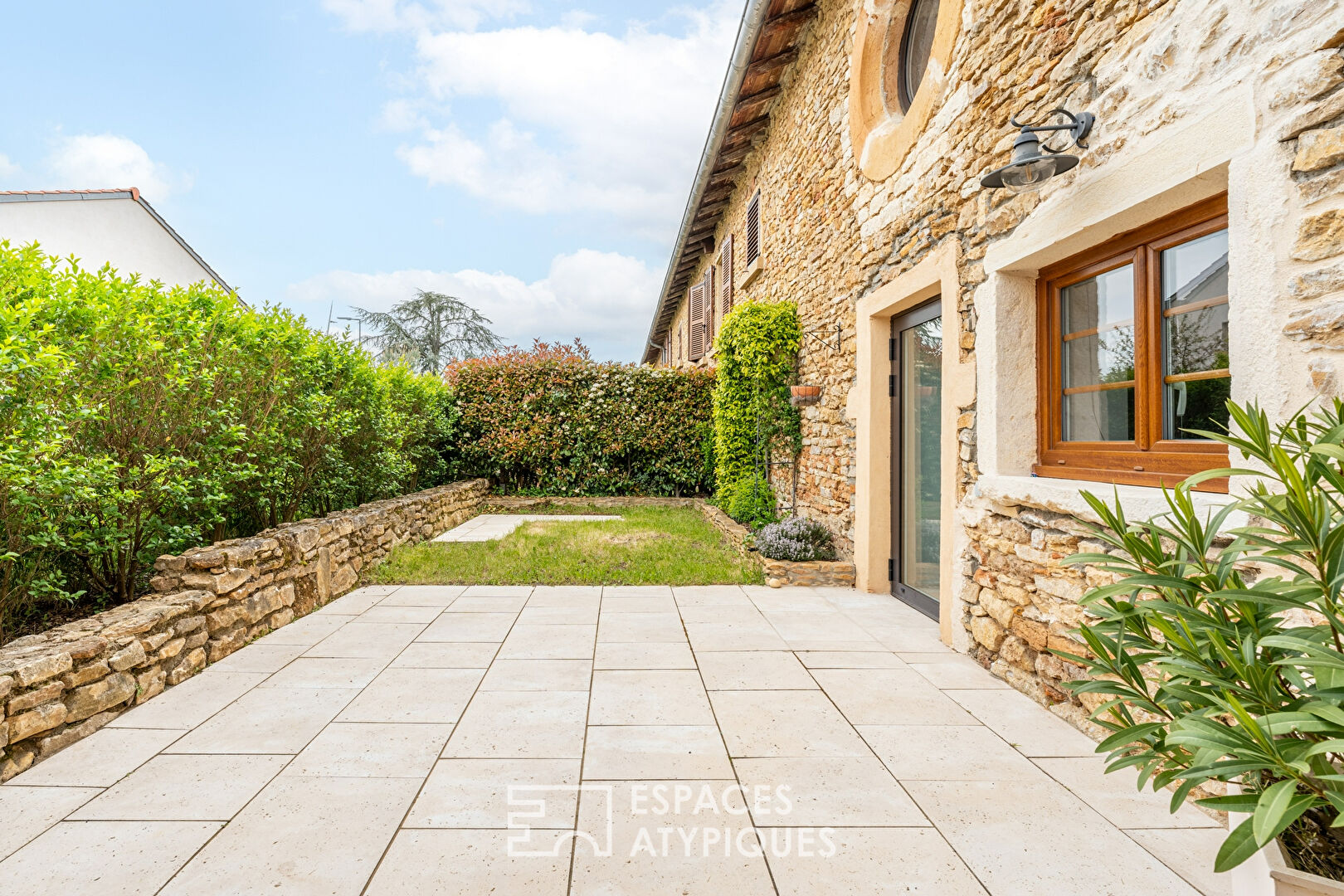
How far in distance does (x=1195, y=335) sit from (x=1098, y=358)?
0.51 m

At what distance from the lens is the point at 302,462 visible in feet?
16.5

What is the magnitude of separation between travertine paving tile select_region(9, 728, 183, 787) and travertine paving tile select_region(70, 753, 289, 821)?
7 cm

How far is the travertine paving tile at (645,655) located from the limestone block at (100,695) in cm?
204

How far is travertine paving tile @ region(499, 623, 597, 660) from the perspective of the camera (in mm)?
3456

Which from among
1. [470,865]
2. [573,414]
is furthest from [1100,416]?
[573,414]

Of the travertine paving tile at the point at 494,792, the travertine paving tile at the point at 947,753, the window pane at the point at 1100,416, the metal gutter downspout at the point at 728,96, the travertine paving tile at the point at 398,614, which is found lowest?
the travertine paving tile at the point at 947,753

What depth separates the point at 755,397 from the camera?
682cm

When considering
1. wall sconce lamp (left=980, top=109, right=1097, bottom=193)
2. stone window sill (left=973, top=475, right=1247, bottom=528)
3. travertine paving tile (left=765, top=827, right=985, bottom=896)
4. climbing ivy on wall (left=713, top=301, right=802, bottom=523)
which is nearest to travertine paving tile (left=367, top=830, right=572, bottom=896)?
travertine paving tile (left=765, top=827, right=985, bottom=896)

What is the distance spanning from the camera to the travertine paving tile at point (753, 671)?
9.99ft

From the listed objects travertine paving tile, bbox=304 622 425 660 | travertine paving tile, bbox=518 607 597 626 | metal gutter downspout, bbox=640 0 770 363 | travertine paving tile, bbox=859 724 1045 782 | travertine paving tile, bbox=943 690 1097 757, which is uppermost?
metal gutter downspout, bbox=640 0 770 363

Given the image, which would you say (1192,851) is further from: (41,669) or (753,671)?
(41,669)

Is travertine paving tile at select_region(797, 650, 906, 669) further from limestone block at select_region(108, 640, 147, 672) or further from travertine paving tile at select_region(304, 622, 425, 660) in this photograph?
limestone block at select_region(108, 640, 147, 672)

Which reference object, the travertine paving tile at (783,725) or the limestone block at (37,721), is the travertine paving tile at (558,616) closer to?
the travertine paving tile at (783,725)

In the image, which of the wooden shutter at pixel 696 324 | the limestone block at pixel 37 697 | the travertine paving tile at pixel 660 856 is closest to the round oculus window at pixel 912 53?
the travertine paving tile at pixel 660 856
